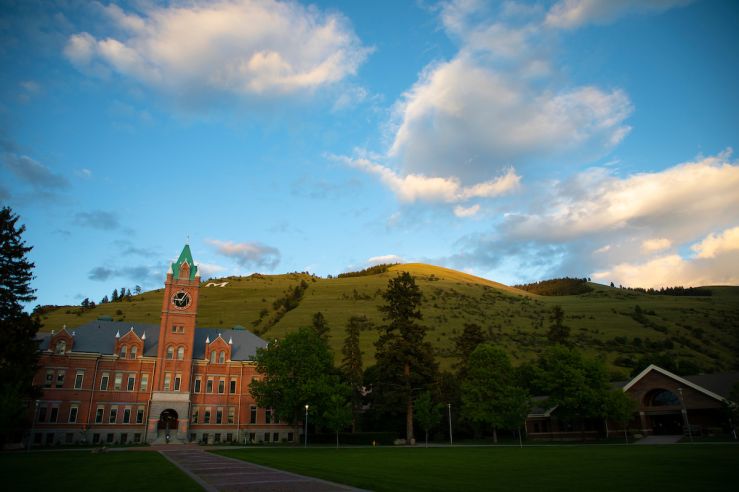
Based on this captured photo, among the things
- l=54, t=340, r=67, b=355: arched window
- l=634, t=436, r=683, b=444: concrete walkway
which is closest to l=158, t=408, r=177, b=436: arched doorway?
l=54, t=340, r=67, b=355: arched window

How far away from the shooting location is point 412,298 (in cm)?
6812

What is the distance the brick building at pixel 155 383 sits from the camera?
67000 millimetres

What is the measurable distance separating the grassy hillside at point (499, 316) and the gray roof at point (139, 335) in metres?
37.0

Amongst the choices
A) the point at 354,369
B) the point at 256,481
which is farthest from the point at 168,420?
the point at 256,481

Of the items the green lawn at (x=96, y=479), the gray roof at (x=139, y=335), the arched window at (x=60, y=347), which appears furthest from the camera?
the gray roof at (x=139, y=335)

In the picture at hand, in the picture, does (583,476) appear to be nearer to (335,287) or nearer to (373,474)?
(373,474)

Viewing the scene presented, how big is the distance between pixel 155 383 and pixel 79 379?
1022 centimetres

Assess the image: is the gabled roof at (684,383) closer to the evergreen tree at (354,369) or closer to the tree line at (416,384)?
the tree line at (416,384)

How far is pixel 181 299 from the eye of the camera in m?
76.6

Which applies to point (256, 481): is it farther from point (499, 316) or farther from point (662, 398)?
point (499, 316)

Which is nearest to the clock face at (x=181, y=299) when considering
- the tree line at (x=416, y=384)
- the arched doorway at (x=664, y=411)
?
the tree line at (x=416, y=384)

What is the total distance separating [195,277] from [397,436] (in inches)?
1614

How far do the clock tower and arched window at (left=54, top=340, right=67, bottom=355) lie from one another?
12511 millimetres

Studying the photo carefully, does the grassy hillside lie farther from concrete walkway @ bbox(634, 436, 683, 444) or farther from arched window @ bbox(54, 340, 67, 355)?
arched window @ bbox(54, 340, 67, 355)
